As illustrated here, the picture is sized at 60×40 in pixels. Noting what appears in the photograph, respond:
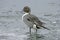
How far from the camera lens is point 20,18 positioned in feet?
32.8

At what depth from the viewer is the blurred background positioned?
7.96 metres

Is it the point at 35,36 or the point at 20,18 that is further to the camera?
the point at 20,18

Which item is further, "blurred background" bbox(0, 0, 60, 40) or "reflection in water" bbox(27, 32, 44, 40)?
"blurred background" bbox(0, 0, 60, 40)

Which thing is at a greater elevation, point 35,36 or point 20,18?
point 20,18

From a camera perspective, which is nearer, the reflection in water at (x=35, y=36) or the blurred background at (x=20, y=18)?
the reflection in water at (x=35, y=36)

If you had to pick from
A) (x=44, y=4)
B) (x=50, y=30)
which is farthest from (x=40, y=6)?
(x=50, y=30)

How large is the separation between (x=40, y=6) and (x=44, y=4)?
1.43 ft

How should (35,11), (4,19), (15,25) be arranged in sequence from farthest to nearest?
1. (35,11)
2. (4,19)
3. (15,25)

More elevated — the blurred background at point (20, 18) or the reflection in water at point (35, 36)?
the blurred background at point (20, 18)

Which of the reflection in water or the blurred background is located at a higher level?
the blurred background

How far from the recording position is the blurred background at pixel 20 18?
7.96 m

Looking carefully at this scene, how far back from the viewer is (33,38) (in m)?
7.75

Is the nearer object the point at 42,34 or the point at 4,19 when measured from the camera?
the point at 42,34

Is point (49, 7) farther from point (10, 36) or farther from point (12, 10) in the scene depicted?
point (10, 36)
